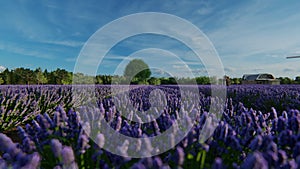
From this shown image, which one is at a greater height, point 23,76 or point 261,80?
point 23,76

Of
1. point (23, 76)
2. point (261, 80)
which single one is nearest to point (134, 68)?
point (23, 76)

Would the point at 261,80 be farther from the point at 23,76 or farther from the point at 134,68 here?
the point at 23,76

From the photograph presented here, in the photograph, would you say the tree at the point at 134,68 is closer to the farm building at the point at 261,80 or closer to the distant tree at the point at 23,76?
the distant tree at the point at 23,76

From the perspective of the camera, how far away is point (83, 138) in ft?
4.59

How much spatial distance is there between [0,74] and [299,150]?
4469cm

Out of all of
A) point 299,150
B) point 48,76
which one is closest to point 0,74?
point 48,76

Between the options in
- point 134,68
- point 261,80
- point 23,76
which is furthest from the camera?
point 261,80

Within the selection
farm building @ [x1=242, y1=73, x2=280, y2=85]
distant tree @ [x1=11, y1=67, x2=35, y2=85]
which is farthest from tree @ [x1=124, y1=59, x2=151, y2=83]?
farm building @ [x1=242, y1=73, x2=280, y2=85]

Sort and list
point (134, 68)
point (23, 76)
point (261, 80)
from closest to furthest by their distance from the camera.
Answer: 1. point (134, 68)
2. point (23, 76)
3. point (261, 80)

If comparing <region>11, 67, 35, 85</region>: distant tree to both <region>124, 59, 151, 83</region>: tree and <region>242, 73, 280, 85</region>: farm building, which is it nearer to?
<region>124, 59, 151, 83</region>: tree

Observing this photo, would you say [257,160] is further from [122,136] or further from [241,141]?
[122,136]

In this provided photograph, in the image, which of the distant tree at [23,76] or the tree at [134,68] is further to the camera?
the distant tree at [23,76]

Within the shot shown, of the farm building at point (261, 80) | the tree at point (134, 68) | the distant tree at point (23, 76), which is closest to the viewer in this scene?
the tree at point (134, 68)

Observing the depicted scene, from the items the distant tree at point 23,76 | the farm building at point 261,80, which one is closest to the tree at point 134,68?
the distant tree at point 23,76
